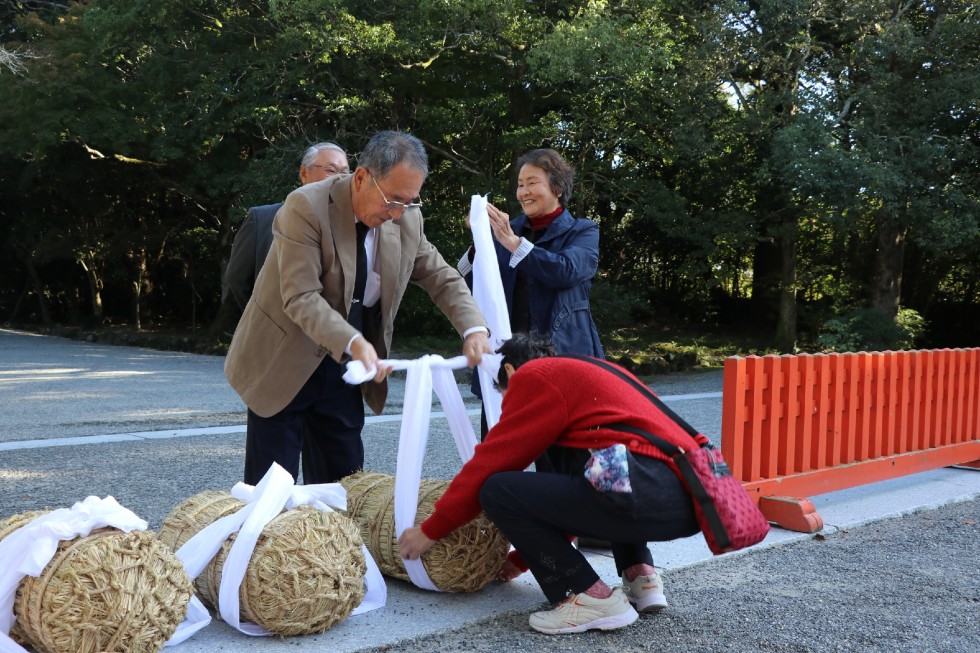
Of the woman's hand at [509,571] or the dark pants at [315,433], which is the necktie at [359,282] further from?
the woman's hand at [509,571]

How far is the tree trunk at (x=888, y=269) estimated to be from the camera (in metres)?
16.1

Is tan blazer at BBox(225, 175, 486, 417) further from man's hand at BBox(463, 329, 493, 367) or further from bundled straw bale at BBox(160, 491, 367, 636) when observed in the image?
bundled straw bale at BBox(160, 491, 367, 636)

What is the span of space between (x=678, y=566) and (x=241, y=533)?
2010 millimetres

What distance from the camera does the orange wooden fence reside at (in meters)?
4.72

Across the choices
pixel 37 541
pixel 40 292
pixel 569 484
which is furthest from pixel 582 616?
pixel 40 292

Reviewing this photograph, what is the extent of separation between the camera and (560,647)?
9.76 ft

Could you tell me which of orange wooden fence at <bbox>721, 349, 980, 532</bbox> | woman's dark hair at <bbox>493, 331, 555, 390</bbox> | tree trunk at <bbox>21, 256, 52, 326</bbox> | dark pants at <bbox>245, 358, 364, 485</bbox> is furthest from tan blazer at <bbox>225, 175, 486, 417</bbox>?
tree trunk at <bbox>21, 256, 52, 326</bbox>

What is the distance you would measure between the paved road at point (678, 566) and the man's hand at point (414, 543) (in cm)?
21

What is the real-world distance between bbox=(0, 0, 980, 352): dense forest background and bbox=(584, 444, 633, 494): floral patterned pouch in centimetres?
1036

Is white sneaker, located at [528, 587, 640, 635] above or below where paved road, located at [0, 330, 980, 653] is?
above

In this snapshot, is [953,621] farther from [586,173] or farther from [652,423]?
[586,173]

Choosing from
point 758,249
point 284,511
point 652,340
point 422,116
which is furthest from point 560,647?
point 758,249

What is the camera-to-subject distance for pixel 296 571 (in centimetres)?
283

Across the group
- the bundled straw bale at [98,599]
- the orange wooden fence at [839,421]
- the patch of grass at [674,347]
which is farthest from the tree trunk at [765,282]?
the bundled straw bale at [98,599]
